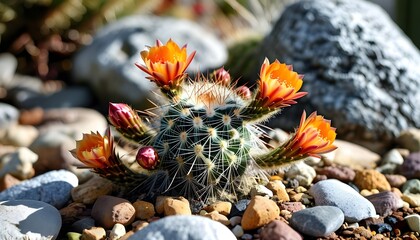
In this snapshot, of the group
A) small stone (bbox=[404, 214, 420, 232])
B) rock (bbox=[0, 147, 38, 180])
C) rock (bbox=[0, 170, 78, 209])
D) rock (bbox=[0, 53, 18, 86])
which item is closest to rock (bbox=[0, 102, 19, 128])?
rock (bbox=[0, 53, 18, 86])

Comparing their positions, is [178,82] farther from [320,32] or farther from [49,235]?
[320,32]

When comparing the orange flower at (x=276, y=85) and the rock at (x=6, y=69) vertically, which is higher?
the orange flower at (x=276, y=85)

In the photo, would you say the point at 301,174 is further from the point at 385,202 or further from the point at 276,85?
the point at 276,85

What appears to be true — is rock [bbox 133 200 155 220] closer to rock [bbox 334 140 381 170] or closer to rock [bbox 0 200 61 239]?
rock [bbox 0 200 61 239]

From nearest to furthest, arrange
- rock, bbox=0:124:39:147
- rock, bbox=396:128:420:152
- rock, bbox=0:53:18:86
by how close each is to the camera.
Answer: rock, bbox=396:128:420:152 < rock, bbox=0:124:39:147 < rock, bbox=0:53:18:86

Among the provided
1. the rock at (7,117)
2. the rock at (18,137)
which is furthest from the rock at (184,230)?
the rock at (7,117)

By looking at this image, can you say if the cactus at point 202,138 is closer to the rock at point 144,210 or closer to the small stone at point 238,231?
the rock at point 144,210

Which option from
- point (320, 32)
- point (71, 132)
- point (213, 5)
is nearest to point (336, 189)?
point (320, 32)
